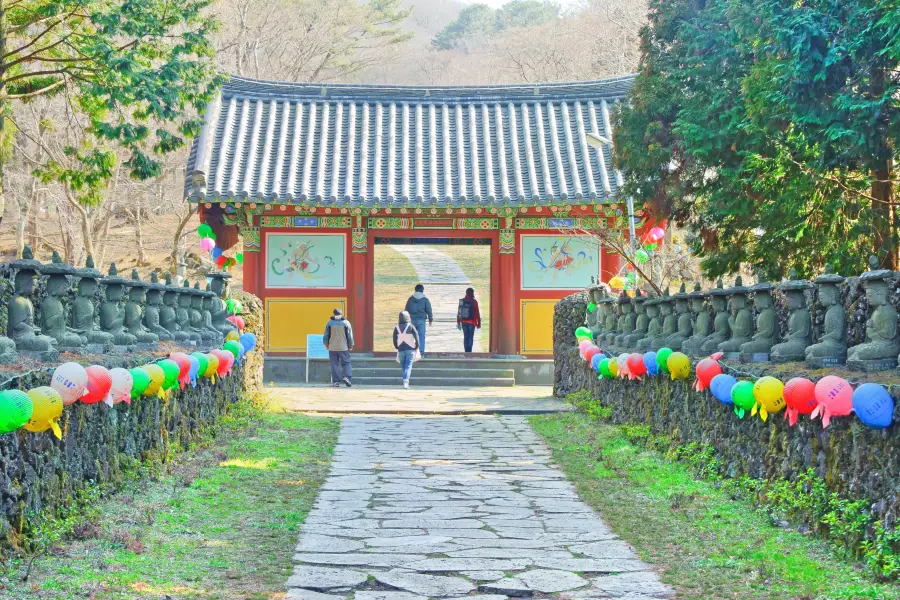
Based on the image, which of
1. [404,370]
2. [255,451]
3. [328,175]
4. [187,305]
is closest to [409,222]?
[328,175]

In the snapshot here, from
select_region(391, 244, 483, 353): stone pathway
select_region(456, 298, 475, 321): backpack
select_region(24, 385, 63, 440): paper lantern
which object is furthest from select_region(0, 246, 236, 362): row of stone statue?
select_region(391, 244, 483, 353): stone pathway

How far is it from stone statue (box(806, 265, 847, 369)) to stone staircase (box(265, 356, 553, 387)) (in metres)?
14.0

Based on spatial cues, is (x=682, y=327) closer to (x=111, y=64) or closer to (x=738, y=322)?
(x=738, y=322)

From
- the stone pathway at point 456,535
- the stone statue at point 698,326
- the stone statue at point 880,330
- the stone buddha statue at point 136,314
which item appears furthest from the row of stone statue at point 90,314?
the stone statue at point 880,330

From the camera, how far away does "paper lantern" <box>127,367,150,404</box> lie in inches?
298

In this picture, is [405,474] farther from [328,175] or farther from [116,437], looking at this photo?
[328,175]

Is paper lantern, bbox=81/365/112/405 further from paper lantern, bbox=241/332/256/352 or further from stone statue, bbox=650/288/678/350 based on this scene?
paper lantern, bbox=241/332/256/352

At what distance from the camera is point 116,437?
24.9 ft

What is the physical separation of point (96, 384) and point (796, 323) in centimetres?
472

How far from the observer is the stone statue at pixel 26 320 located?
657 cm

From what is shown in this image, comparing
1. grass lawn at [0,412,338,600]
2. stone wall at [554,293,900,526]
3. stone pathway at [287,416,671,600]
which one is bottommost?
stone pathway at [287,416,671,600]

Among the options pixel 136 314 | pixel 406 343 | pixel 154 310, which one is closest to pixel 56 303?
pixel 136 314

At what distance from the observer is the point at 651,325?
39.4 ft

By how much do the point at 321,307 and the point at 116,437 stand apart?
557 inches
